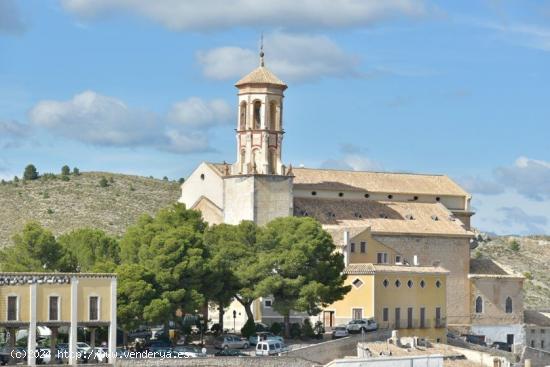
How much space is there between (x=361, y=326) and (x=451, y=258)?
1486 centimetres

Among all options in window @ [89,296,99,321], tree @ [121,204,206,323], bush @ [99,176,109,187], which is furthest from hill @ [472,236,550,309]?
window @ [89,296,99,321]

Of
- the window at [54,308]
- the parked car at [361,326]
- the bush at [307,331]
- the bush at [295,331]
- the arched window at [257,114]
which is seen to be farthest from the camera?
the arched window at [257,114]

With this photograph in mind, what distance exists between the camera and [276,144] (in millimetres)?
92375

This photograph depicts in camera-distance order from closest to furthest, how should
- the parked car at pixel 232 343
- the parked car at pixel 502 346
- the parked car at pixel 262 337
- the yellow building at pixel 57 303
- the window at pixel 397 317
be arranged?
the yellow building at pixel 57 303, the parked car at pixel 232 343, the parked car at pixel 262 337, the window at pixel 397 317, the parked car at pixel 502 346

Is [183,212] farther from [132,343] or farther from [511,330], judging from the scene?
[511,330]

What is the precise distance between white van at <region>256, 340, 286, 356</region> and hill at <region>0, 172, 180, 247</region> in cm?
4666

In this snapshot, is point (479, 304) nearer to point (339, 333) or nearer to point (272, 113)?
point (339, 333)

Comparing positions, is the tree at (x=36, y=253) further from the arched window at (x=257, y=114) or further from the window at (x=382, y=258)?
the window at (x=382, y=258)

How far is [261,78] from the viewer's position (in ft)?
302

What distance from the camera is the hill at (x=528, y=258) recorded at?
130625mm

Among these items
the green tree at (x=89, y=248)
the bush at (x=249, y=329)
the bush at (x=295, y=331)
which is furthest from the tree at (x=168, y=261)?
the bush at (x=295, y=331)

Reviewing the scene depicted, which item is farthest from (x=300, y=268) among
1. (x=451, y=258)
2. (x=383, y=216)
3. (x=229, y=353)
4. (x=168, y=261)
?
(x=451, y=258)

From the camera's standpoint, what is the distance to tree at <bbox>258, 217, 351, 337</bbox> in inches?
3238

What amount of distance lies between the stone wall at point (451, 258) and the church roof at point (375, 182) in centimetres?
476
